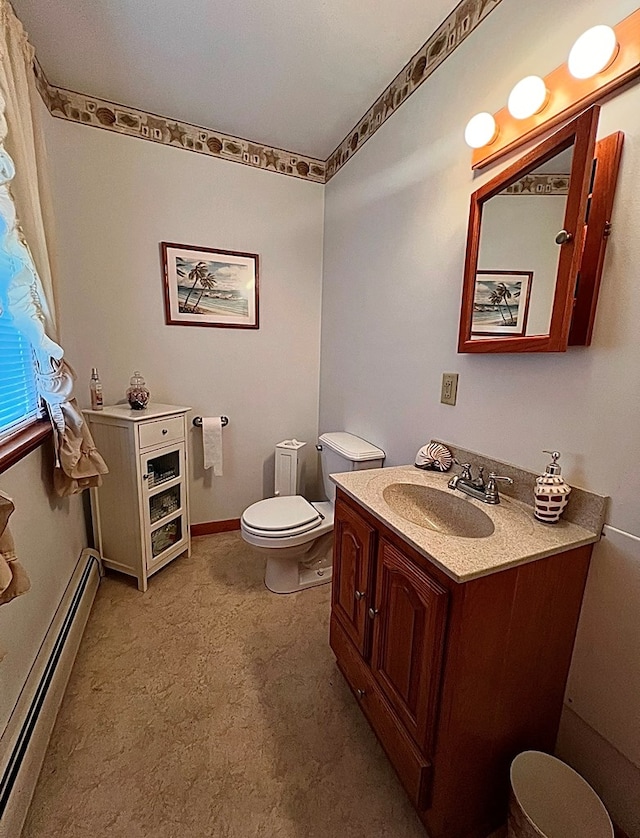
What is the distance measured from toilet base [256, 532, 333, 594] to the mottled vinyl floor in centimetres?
14

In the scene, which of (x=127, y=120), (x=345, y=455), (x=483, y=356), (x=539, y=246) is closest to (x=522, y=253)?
(x=539, y=246)

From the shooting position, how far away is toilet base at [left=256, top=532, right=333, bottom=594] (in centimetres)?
194

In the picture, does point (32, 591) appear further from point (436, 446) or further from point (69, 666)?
point (436, 446)

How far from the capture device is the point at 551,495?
3.24 ft

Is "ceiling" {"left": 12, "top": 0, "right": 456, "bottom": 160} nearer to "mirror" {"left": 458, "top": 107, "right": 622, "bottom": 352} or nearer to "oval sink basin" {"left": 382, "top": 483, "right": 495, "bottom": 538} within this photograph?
"mirror" {"left": 458, "top": 107, "right": 622, "bottom": 352}

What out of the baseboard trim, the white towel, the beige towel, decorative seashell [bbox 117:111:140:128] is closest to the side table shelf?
the white towel

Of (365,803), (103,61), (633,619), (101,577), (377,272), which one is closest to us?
(633,619)

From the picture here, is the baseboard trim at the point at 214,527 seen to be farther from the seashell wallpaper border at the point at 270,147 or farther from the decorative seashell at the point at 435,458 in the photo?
the seashell wallpaper border at the point at 270,147

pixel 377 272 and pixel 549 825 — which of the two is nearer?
pixel 549 825

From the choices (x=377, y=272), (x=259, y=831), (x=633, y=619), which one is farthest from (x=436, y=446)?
(x=259, y=831)

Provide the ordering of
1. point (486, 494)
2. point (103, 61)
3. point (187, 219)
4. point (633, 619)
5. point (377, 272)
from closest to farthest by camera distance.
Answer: point (633, 619), point (486, 494), point (103, 61), point (377, 272), point (187, 219)

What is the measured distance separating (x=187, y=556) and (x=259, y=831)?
1489 mm

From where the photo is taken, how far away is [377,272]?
1889mm

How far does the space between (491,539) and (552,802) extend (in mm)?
718
